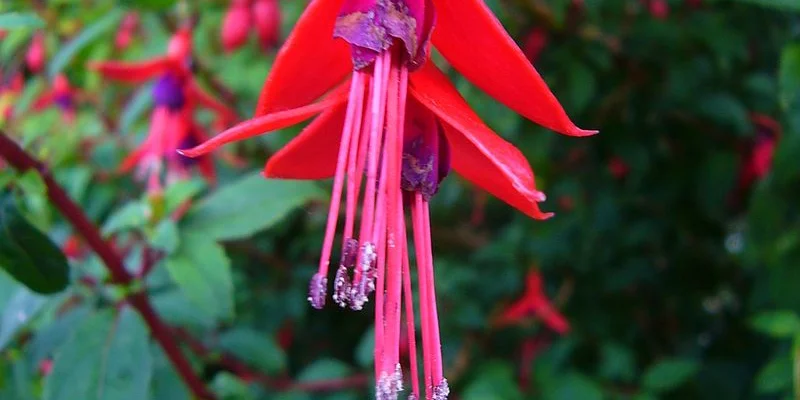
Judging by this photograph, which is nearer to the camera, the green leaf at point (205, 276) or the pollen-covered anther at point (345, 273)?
the pollen-covered anther at point (345, 273)

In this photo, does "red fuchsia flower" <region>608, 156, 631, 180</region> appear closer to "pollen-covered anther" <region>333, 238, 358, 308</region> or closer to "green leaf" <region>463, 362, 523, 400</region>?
"green leaf" <region>463, 362, 523, 400</region>

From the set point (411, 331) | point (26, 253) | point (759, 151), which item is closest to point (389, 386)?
point (411, 331)

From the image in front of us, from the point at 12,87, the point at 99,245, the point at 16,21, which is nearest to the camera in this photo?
the point at 16,21

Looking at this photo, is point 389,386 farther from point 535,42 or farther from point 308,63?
point 535,42

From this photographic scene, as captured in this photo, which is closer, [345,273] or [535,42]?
[345,273]

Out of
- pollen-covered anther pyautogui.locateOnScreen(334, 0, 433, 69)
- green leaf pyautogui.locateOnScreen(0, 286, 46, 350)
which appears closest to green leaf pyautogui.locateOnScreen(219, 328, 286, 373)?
green leaf pyautogui.locateOnScreen(0, 286, 46, 350)

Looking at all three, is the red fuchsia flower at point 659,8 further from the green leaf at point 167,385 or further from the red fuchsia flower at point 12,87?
the red fuchsia flower at point 12,87

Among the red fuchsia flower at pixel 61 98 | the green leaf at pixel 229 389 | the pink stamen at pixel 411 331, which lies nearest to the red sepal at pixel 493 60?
the pink stamen at pixel 411 331

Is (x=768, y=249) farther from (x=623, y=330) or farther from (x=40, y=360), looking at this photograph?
(x=40, y=360)
